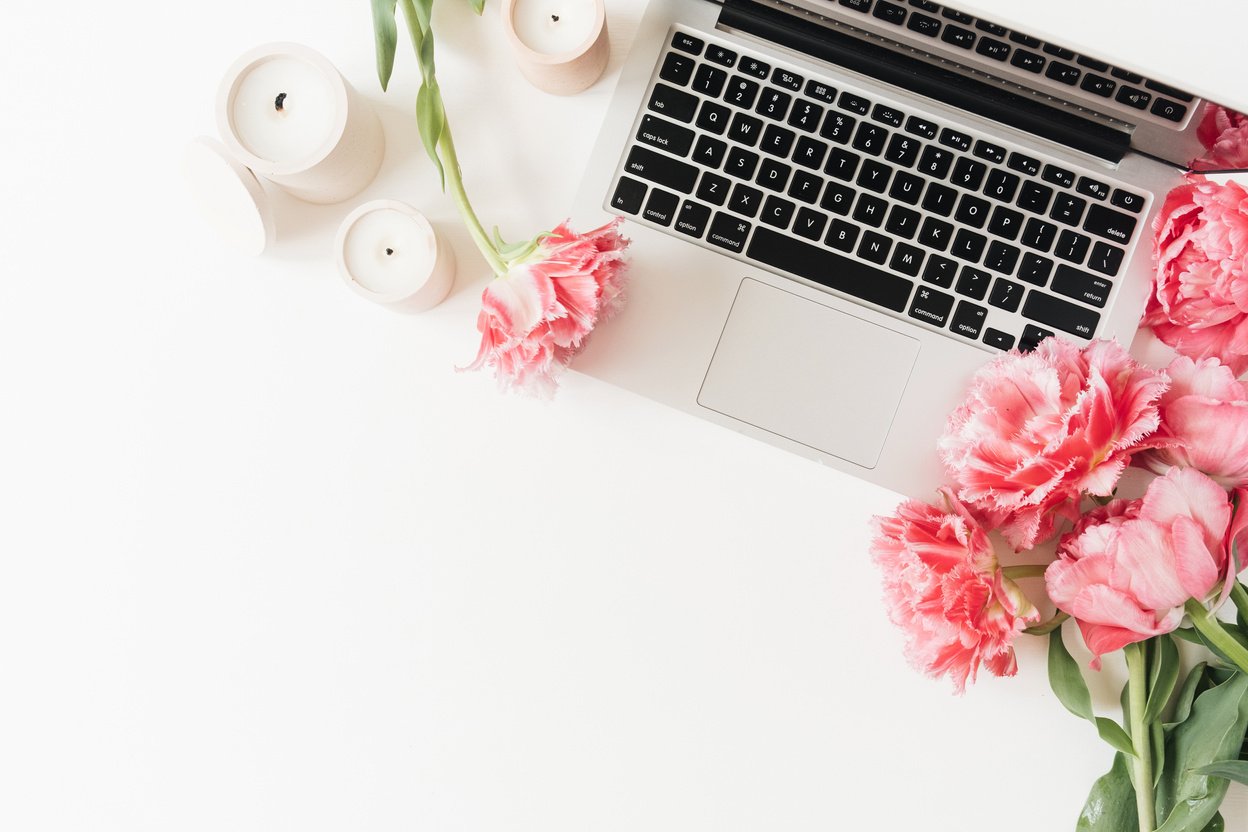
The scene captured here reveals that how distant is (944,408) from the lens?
0.57 m

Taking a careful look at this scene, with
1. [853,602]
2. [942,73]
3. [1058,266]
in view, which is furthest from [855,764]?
[942,73]

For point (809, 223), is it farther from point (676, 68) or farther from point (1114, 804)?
point (1114, 804)

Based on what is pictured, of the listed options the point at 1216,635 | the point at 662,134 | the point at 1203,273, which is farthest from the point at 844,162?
the point at 1216,635

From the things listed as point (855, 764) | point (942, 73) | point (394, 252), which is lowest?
point (855, 764)

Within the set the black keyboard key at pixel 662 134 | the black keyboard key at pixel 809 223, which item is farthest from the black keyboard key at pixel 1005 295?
the black keyboard key at pixel 662 134

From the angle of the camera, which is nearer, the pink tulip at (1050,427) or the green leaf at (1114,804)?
the pink tulip at (1050,427)

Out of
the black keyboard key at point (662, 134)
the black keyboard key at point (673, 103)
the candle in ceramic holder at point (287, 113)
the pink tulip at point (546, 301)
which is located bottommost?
the pink tulip at point (546, 301)

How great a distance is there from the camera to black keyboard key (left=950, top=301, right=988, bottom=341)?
0.56m

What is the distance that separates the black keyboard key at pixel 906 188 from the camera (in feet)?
1.85

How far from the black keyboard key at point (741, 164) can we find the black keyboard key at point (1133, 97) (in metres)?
0.22

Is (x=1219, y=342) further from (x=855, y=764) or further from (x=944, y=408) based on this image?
(x=855, y=764)

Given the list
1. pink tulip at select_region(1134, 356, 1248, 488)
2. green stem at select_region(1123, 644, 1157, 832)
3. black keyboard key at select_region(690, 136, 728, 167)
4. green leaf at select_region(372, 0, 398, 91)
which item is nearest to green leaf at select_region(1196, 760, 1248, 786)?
green stem at select_region(1123, 644, 1157, 832)

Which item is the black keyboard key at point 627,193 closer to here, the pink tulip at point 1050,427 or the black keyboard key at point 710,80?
the black keyboard key at point 710,80

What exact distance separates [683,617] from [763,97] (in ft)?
1.18
